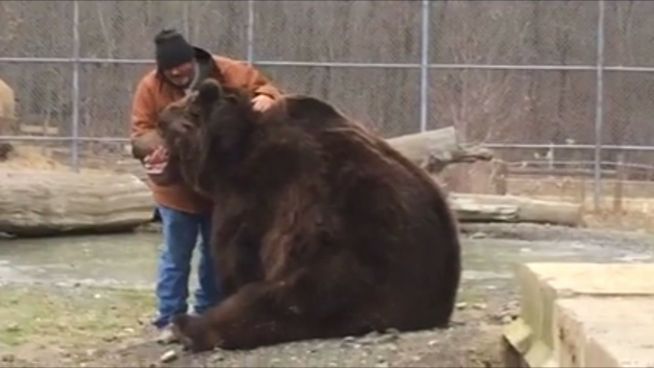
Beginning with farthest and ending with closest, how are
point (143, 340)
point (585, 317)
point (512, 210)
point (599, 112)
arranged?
point (599, 112) → point (512, 210) → point (143, 340) → point (585, 317)

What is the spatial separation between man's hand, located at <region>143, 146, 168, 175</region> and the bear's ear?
379 millimetres

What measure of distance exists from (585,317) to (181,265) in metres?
2.87

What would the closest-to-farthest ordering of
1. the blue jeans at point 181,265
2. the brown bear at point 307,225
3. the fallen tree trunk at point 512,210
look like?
the brown bear at point 307,225 → the blue jeans at point 181,265 → the fallen tree trunk at point 512,210

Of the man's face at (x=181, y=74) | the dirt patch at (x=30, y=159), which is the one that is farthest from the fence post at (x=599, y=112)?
the man's face at (x=181, y=74)

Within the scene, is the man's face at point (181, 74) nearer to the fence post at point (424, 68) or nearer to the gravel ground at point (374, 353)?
the gravel ground at point (374, 353)

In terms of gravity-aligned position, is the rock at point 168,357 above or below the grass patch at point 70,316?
above

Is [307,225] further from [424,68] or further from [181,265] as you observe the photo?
[424,68]

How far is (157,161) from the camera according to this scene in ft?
23.4

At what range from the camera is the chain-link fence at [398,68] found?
19750mm

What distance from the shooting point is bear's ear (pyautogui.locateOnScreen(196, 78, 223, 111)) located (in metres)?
6.80

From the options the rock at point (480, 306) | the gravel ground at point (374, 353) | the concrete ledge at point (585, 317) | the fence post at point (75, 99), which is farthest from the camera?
the fence post at point (75, 99)

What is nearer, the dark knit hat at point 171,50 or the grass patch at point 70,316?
the dark knit hat at point 171,50

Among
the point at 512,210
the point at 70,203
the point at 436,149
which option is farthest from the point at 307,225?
the point at 512,210

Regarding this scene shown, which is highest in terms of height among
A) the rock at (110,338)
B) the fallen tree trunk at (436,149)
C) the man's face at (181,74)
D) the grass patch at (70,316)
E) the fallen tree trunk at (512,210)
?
the man's face at (181,74)
